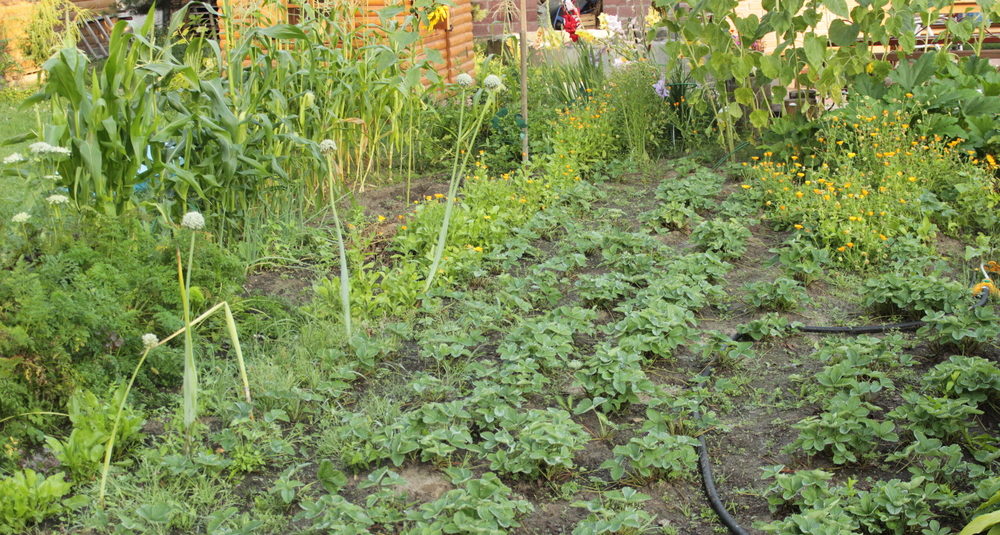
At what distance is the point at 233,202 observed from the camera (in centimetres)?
434

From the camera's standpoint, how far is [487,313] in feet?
12.9

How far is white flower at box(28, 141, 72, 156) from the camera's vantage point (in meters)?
3.47

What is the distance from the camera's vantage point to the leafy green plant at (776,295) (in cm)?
398

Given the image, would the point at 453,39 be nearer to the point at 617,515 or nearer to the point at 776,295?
the point at 776,295

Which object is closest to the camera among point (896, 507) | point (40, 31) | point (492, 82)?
point (896, 507)

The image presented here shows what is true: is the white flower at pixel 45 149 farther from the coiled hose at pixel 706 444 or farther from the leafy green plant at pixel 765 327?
the leafy green plant at pixel 765 327

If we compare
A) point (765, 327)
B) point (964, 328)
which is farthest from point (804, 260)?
point (964, 328)

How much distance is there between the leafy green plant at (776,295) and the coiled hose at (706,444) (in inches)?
6.5

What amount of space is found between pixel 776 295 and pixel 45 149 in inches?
115

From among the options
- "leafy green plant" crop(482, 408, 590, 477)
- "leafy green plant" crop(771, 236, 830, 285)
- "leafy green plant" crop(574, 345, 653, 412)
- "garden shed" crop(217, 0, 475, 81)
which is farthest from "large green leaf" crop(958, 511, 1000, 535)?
"garden shed" crop(217, 0, 475, 81)

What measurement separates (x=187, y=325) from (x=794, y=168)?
13.1 ft

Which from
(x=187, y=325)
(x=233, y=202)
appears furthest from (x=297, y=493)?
(x=233, y=202)

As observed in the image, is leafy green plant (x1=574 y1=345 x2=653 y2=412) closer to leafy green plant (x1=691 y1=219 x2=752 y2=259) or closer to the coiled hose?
the coiled hose

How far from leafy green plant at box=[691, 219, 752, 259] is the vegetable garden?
0.06m
